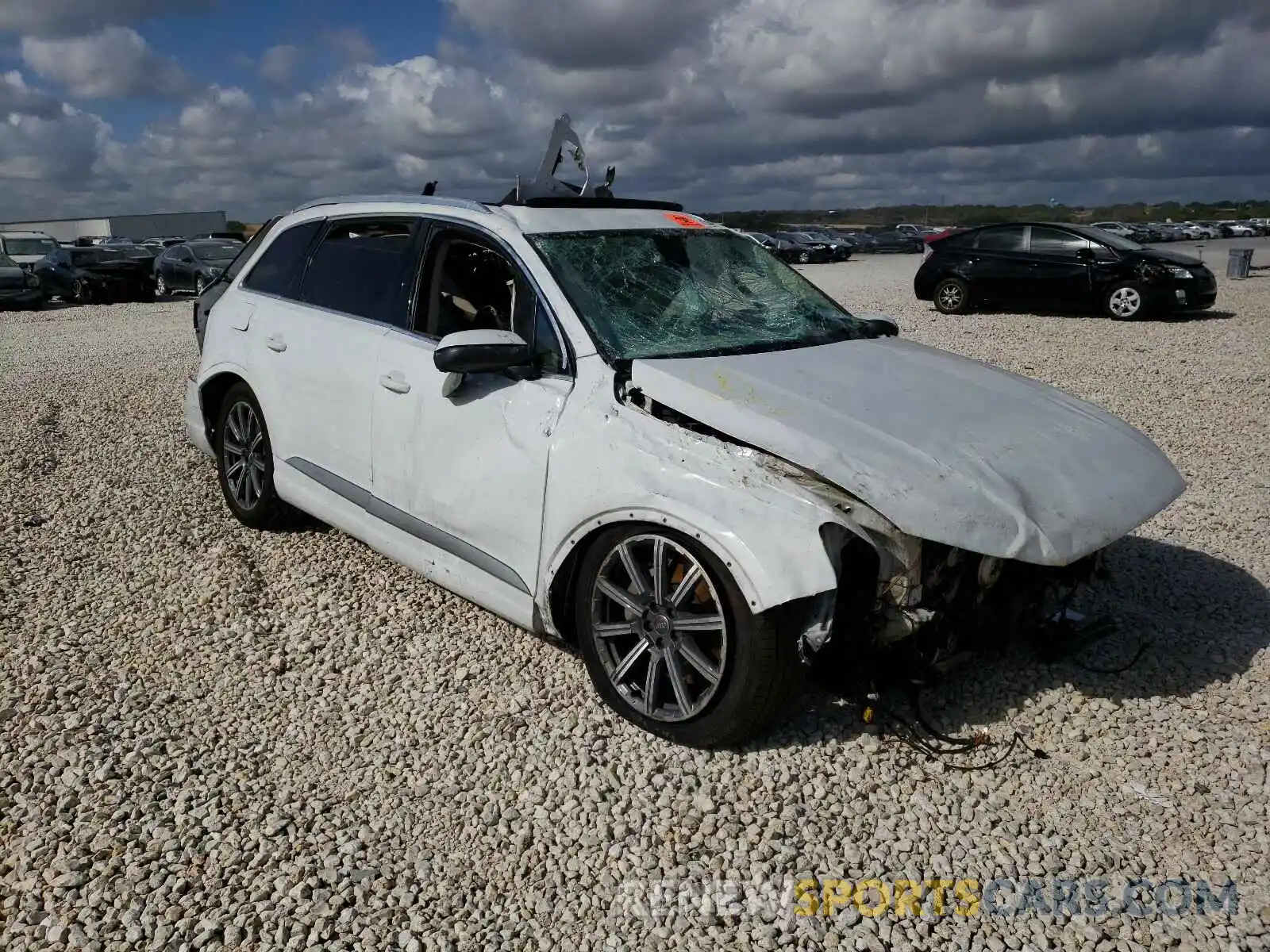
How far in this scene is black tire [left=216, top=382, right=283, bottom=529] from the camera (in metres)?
5.21

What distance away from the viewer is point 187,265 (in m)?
24.0

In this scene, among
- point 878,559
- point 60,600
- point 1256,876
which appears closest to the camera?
point 1256,876

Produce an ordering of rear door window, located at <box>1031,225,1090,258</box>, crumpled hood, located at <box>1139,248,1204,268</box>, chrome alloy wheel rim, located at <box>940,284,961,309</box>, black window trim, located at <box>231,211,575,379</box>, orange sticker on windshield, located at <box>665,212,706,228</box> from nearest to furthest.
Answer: black window trim, located at <box>231,211,575,379</box>
orange sticker on windshield, located at <box>665,212,706,228</box>
crumpled hood, located at <box>1139,248,1204,268</box>
rear door window, located at <box>1031,225,1090,258</box>
chrome alloy wheel rim, located at <box>940,284,961,309</box>

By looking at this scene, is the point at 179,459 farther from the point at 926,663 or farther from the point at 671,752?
the point at 926,663

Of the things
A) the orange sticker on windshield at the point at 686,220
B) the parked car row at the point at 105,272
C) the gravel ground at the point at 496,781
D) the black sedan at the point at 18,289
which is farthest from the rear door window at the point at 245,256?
the black sedan at the point at 18,289

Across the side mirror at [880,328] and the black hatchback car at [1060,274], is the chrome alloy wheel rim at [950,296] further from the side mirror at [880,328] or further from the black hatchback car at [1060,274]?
the side mirror at [880,328]

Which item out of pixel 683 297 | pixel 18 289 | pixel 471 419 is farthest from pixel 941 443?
pixel 18 289

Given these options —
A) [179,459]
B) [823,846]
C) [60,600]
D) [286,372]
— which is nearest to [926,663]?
[823,846]

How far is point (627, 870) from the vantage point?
9.48 ft

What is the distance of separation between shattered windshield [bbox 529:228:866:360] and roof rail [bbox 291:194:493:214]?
0.48 metres

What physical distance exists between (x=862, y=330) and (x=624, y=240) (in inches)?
47.0

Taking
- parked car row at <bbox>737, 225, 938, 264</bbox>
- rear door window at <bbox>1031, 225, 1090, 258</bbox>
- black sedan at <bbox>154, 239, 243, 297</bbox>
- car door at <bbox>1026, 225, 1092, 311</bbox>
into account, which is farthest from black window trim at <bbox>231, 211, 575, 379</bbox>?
parked car row at <bbox>737, 225, 938, 264</bbox>

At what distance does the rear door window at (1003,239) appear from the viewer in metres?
16.1

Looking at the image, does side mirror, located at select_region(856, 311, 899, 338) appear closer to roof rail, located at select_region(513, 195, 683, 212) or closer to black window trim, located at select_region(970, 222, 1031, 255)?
roof rail, located at select_region(513, 195, 683, 212)
